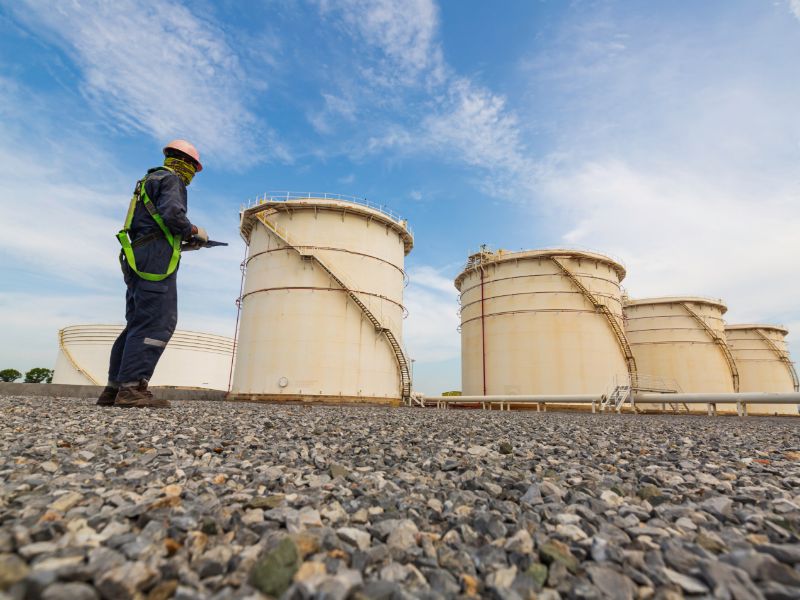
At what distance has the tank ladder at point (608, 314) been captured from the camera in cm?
1928

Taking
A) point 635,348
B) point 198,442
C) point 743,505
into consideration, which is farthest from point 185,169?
point 635,348

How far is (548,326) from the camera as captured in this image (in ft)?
63.2

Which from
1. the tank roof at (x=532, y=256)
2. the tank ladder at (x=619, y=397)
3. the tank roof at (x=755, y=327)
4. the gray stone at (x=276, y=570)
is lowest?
the gray stone at (x=276, y=570)

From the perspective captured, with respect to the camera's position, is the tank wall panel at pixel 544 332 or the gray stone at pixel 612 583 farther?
the tank wall panel at pixel 544 332

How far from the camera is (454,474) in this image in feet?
8.52

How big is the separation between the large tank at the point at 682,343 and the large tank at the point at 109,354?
2994 centimetres

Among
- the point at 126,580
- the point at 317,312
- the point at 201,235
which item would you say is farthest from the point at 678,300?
the point at 126,580

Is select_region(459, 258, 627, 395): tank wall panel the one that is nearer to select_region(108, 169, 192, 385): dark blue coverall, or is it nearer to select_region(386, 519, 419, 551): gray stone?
select_region(108, 169, 192, 385): dark blue coverall

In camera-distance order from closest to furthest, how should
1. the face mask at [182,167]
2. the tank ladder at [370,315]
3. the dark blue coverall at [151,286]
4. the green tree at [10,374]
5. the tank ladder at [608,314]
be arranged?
the dark blue coverall at [151,286], the face mask at [182,167], the tank ladder at [370,315], the tank ladder at [608,314], the green tree at [10,374]

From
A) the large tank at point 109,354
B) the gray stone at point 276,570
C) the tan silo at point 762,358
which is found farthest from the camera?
the tan silo at point 762,358

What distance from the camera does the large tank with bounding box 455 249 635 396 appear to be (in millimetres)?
18734

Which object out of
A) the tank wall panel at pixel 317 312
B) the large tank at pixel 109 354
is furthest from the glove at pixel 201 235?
the large tank at pixel 109 354

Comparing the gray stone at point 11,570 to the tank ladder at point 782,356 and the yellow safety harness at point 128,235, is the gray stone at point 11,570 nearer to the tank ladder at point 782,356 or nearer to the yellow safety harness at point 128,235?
the yellow safety harness at point 128,235

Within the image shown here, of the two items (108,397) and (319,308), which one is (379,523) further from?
(319,308)
